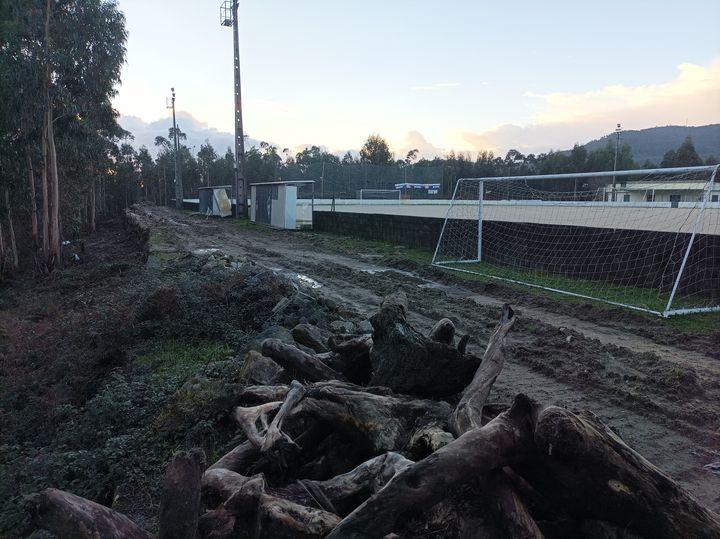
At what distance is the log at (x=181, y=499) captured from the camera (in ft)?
8.66

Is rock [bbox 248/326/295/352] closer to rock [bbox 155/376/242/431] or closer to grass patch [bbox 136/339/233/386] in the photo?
grass patch [bbox 136/339/233/386]

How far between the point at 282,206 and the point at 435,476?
26.7 metres

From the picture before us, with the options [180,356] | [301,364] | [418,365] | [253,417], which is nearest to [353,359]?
[301,364]

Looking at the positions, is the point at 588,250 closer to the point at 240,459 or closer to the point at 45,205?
the point at 240,459

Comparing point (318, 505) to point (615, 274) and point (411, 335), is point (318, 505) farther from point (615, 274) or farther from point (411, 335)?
point (615, 274)

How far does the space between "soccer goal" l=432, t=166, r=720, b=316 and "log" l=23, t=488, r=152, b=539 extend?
8534 millimetres

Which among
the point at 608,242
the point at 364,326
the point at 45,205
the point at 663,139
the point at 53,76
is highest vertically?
the point at 663,139

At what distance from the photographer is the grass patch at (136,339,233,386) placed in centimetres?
622

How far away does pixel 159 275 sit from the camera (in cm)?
1295

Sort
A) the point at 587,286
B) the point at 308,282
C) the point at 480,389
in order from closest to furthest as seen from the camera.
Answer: the point at 480,389 → the point at 587,286 → the point at 308,282

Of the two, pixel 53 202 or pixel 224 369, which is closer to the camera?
pixel 224 369

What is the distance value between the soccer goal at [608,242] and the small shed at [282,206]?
36.0 feet

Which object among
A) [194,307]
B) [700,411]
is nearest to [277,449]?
[700,411]

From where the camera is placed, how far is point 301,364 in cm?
479
